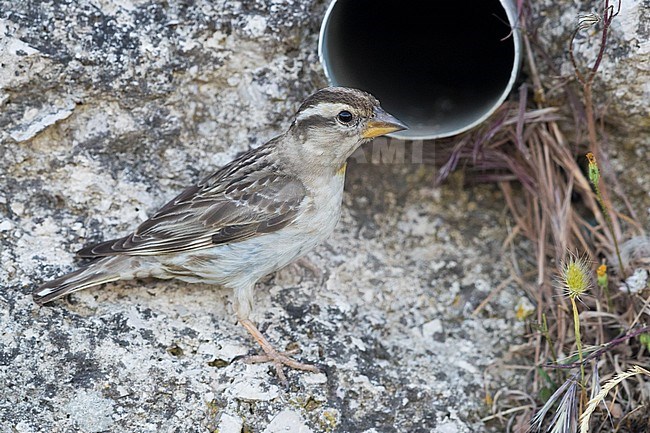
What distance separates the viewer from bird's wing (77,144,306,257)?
389 cm

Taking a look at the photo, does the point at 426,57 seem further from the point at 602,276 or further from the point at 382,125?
the point at 602,276

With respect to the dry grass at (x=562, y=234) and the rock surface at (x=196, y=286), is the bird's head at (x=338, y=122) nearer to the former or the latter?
the rock surface at (x=196, y=286)

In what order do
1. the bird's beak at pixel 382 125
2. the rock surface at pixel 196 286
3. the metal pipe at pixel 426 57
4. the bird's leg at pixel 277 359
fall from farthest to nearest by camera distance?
1. the metal pipe at pixel 426 57
2. the bird's beak at pixel 382 125
3. the bird's leg at pixel 277 359
4. the rock surface at pixel 196 286

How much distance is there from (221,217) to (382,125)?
2.95 ft

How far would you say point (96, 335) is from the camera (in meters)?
3.71

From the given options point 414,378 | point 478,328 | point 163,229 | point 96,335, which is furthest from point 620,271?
point 96,335

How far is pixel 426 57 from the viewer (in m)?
4.95

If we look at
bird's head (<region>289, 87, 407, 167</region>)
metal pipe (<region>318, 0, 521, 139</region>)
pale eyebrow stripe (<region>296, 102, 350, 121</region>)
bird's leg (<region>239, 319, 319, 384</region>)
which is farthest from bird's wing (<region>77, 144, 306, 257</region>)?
metal pipe (<region>318, 0, 521, 139</region>)

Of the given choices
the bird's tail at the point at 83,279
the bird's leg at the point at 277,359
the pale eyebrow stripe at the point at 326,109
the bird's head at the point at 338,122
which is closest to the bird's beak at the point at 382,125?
the bird's head at the point at 338,122

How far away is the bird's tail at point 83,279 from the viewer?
376 centimetres

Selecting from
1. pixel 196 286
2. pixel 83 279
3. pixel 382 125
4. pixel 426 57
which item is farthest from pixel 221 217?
pixel 426 57

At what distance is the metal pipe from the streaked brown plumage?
0.39 metres

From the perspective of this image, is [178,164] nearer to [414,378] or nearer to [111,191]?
[111,191]

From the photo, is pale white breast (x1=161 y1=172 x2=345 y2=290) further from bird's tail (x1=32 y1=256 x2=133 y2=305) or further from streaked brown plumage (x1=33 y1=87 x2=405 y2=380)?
bird's tail (x1=32 y1=256 x2=133 y2=305)
